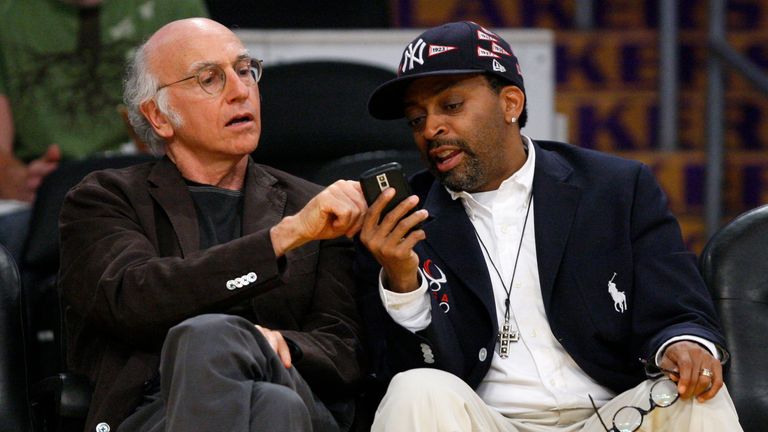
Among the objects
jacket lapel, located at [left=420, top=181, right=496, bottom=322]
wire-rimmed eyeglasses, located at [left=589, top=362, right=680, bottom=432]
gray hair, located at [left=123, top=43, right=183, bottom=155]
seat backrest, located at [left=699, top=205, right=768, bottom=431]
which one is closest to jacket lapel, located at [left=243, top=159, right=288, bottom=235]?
gray hair, located at [left=123, top=43, right=183, bottom=155]

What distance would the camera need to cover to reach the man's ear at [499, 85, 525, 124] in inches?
134

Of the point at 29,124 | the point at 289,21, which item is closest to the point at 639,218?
the point at 29,124

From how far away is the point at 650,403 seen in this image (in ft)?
9.75

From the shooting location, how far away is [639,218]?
3279 millimetres

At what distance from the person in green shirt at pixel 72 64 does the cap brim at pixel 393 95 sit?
63.0 inches

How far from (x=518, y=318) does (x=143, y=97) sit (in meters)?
1.12

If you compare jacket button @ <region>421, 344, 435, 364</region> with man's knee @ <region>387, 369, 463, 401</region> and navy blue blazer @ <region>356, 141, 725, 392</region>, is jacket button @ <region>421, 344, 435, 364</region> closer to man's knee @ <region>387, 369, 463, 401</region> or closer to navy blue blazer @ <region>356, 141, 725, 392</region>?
navy blue blazer @ <region>356, 141, 725, 392</region>

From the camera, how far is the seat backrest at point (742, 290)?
10.9 ft

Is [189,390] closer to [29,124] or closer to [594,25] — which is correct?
[29,124]

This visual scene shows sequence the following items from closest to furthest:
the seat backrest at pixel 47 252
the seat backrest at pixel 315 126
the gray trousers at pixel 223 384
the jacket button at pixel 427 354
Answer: the gray trousers at pixel 223 384
the jacket button at pixel 427 354
the seat backrest at pixel 47 252
the seat backrest at pixel 315 126

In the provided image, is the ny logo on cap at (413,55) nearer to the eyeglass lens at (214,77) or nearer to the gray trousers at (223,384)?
the eyeglass lens at (214,77)

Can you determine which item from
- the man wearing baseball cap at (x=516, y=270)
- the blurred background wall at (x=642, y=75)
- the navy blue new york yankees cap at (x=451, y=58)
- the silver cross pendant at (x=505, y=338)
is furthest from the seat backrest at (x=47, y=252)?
the blurred background wall at (x=642, y=75)

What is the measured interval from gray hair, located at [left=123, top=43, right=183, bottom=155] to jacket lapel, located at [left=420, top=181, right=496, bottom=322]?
2.26ft

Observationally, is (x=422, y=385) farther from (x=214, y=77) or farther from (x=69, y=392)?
(x=214, y=77)
